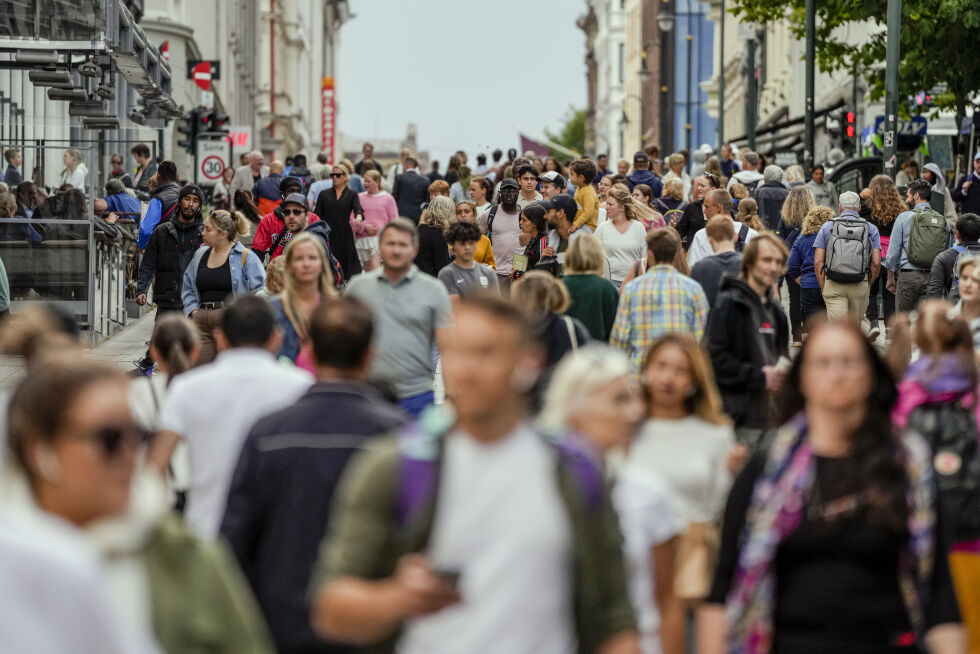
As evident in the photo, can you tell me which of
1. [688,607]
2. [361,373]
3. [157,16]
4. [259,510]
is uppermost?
[157,16]

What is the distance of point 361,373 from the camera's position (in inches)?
229

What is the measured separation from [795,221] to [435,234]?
3.51m

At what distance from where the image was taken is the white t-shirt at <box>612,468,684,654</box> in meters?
5.31

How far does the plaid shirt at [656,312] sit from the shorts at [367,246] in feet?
34.3

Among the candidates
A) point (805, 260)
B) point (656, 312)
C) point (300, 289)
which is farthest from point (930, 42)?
point (300, 289)

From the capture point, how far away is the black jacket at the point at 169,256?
15750mm

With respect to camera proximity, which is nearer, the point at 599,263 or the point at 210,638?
the point at 210,638

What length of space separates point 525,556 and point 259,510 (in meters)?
1.89

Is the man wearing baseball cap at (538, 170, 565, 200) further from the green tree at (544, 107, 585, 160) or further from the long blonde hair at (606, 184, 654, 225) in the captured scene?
the green tree at (544, 107, 585, 160)

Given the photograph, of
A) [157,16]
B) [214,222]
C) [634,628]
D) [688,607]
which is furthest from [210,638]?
[157,16]

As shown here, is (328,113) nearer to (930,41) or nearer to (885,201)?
(930,41)

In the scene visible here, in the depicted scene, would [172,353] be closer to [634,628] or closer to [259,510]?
[259,510]

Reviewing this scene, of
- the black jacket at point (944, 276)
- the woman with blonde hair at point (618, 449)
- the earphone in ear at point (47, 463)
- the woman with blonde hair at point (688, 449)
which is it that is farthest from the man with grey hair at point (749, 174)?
the earphone in ear at point (47, 463)

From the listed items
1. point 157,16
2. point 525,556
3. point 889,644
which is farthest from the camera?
point 157,16
